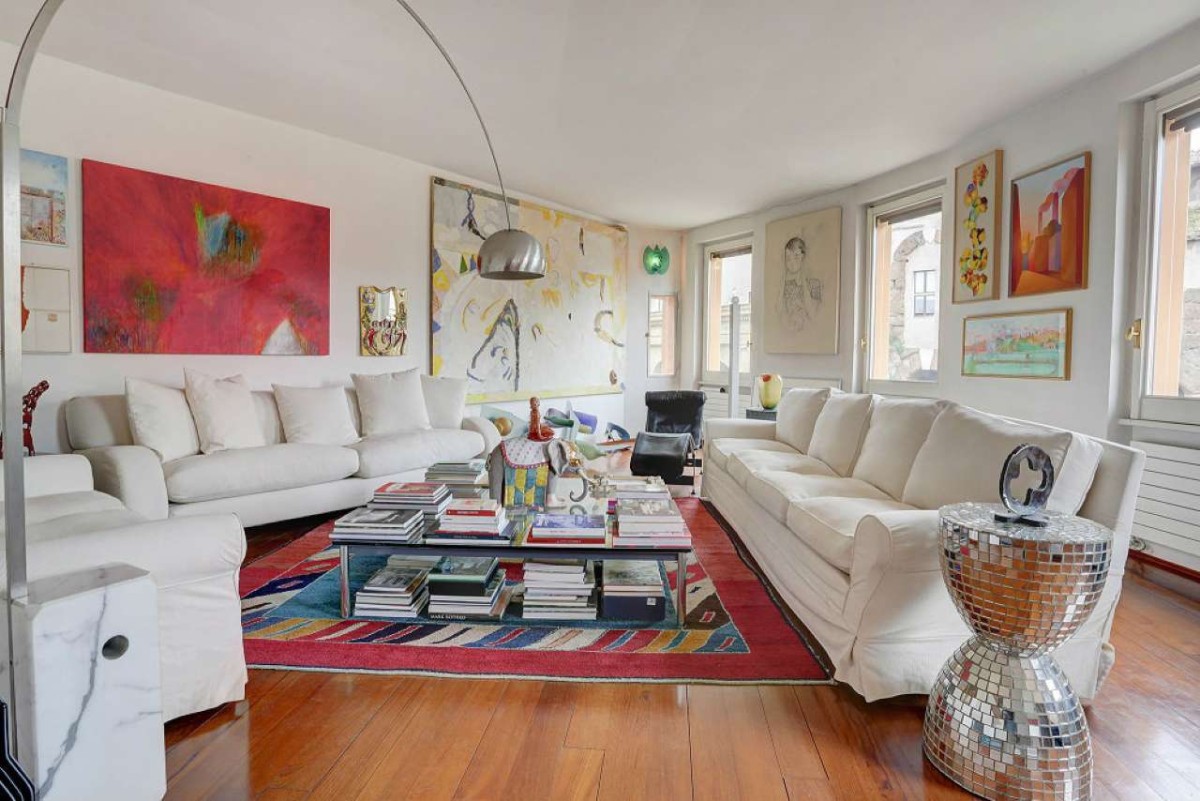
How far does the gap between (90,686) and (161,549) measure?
16.4 inches

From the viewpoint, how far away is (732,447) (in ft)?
14.0

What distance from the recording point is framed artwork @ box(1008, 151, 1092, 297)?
375cm

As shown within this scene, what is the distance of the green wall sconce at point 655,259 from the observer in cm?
795

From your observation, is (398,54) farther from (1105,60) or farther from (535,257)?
(1105,60)

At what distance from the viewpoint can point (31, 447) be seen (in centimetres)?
326

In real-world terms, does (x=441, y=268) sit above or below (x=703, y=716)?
above

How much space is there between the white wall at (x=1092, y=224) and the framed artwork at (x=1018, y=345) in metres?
0.06

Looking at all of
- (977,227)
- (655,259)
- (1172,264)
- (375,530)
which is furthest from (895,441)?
(655,259)

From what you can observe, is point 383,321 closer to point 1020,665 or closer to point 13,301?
point 13,301

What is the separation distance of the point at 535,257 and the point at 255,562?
7.09ft

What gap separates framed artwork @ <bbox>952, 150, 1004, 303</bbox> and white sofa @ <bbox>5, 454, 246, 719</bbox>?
487cm

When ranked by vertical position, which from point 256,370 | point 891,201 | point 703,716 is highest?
point 891,201

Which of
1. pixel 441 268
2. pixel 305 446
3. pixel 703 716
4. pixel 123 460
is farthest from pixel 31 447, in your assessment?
pixel 703 716

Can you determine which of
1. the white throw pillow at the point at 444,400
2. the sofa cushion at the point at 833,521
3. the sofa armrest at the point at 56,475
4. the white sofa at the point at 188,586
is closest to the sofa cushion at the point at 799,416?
the sofa cushion at the point at 833,521
